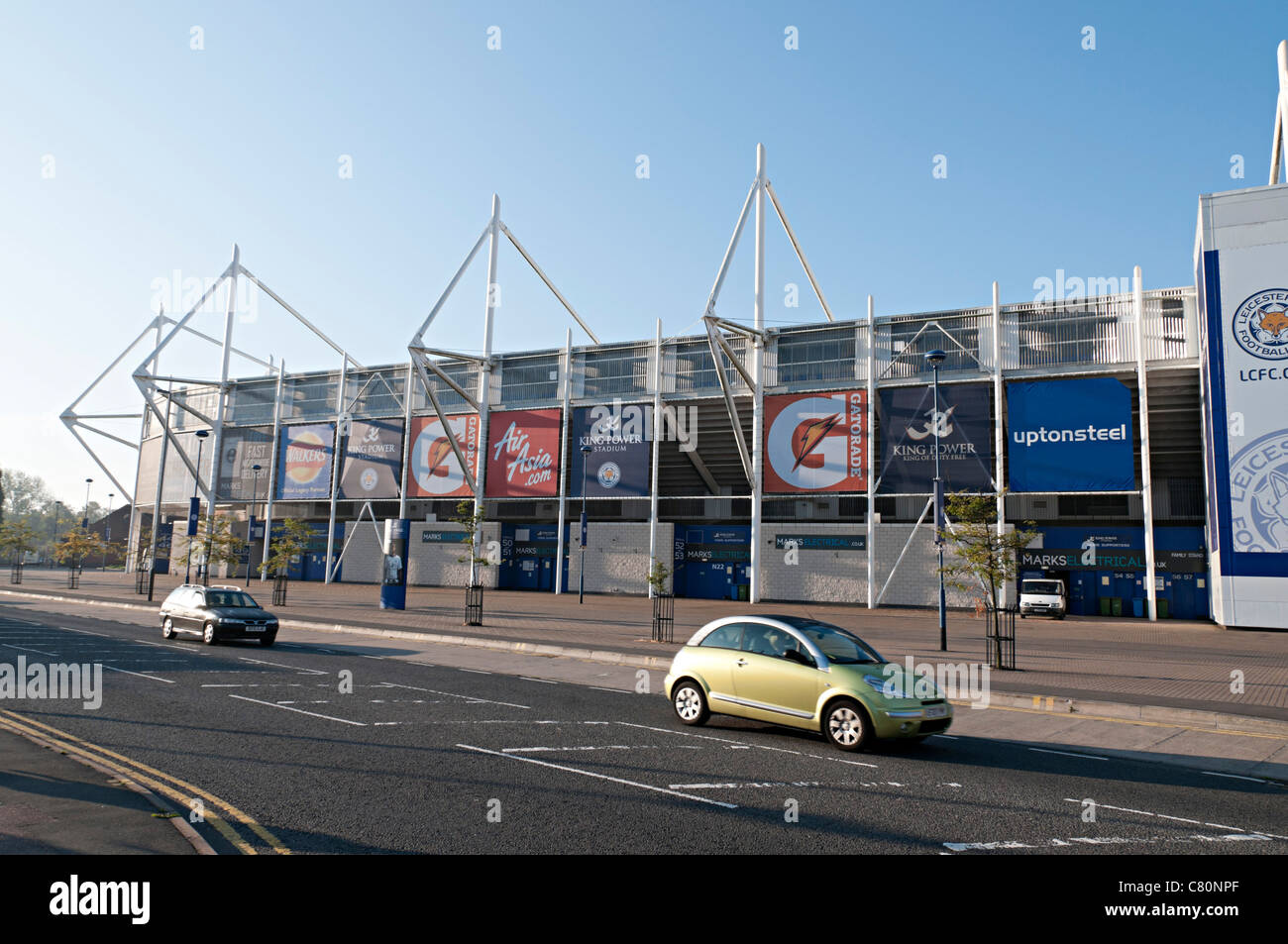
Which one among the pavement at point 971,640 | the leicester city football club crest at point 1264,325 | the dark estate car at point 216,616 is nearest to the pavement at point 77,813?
the pavement at point 971,640

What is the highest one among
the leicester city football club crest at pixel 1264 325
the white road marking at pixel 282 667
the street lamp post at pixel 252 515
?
the leicester city football club crest at pixel 1264 325

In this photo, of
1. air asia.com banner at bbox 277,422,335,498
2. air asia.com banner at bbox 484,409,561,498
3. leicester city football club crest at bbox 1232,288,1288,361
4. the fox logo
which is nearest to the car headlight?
leicester city football club crest at bbox 1232,288,1288,361

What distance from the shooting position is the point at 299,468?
185ft

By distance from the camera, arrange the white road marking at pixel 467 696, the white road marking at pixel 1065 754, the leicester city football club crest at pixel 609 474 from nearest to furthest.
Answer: the white road marking at pixel 1065 754, the white road marking at pixel 467 696, the leicester city football club crest at pixel 609 474

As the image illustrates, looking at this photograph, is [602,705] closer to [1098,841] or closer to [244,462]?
[1098,841]

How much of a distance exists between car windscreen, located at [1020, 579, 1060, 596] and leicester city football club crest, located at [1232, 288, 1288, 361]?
11.9 m

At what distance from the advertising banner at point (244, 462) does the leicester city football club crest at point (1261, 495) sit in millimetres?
56037

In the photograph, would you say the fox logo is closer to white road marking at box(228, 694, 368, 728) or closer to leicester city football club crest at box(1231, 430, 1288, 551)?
leicester city football club crest at box(1231, 430, 1288, 551)

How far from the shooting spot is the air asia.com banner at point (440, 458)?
49.6 metres

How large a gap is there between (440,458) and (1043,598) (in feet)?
112

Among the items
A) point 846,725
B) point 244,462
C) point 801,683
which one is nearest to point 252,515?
point 244,462

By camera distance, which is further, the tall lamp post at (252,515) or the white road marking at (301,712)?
the tall lamp post at (252,515)

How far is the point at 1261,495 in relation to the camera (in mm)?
28844

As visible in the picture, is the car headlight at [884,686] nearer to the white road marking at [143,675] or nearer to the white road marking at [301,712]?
the white road marking at [301,712]
